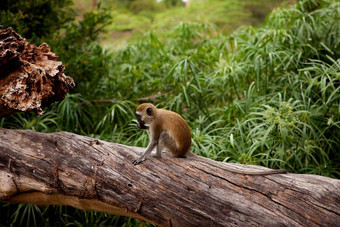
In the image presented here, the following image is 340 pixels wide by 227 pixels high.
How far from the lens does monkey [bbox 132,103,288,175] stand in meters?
2.88

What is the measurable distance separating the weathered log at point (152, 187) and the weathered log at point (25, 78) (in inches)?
14.7

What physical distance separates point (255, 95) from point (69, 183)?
2.70 m

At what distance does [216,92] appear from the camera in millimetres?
4625

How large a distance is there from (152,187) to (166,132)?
1.97ft

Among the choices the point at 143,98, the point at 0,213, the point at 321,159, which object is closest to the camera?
the point at 321,159

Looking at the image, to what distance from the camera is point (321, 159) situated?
368cm

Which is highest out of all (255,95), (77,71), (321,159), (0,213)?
(77,71)

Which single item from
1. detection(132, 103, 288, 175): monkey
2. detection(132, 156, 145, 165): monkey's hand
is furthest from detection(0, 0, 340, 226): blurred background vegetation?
detection(132, 156, 145, 165): monkey's hand

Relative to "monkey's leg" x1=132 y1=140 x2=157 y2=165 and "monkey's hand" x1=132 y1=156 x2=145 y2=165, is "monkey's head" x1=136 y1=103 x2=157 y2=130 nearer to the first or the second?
"monkey's leg" x1=132 y1=140 x2=157 y2=165

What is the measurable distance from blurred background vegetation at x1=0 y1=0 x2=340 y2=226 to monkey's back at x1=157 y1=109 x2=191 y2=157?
67 cm

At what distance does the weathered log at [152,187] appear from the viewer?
2.37 meters

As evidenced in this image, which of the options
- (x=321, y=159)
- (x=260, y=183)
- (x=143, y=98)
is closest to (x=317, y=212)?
(x=260, y=183)

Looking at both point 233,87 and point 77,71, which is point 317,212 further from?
point 77,71

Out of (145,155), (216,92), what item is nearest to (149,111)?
(145,155)
